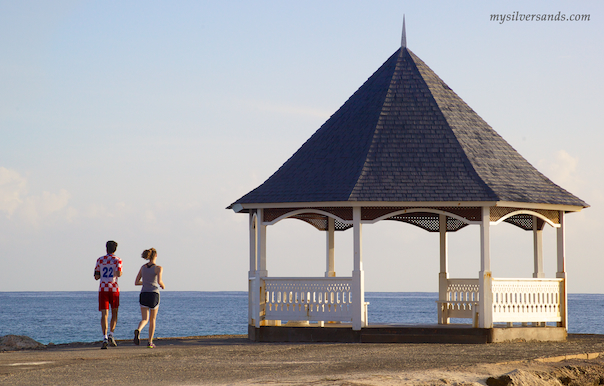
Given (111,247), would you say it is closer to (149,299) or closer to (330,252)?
(149,299)

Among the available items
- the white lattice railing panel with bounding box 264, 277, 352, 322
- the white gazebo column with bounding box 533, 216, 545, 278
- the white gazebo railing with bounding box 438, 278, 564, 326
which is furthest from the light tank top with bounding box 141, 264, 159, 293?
the white gazebo column with bounding box 533, 216, 545, 278

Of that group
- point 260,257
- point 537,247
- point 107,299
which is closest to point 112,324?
point 107,299

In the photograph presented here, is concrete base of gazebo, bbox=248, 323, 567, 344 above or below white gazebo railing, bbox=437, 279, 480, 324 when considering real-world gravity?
below

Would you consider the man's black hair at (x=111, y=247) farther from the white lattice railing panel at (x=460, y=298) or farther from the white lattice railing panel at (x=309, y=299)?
the white lattice railing panel at (x=460, y=298)

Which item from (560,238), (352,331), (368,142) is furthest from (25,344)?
(560,238)

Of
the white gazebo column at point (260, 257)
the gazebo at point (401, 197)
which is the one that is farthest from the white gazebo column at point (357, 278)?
the white gazebo column at point (260, 257)

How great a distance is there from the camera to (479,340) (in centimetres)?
1502

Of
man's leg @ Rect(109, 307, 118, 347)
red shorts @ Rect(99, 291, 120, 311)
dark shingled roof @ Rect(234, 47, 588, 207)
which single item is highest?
dark shingled roof @ Rect(234, 47, 588, 207)

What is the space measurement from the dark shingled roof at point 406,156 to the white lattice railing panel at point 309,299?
5.28 feet

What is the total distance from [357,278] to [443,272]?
4.30 metres

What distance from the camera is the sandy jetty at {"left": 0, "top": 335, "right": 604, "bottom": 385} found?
9430mm

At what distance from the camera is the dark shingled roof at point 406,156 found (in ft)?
49.5

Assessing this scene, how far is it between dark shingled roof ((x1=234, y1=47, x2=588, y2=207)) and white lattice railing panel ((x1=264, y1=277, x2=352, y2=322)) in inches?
63.4

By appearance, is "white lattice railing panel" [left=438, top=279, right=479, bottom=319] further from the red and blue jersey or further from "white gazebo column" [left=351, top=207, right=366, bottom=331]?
the red and blue jersey
